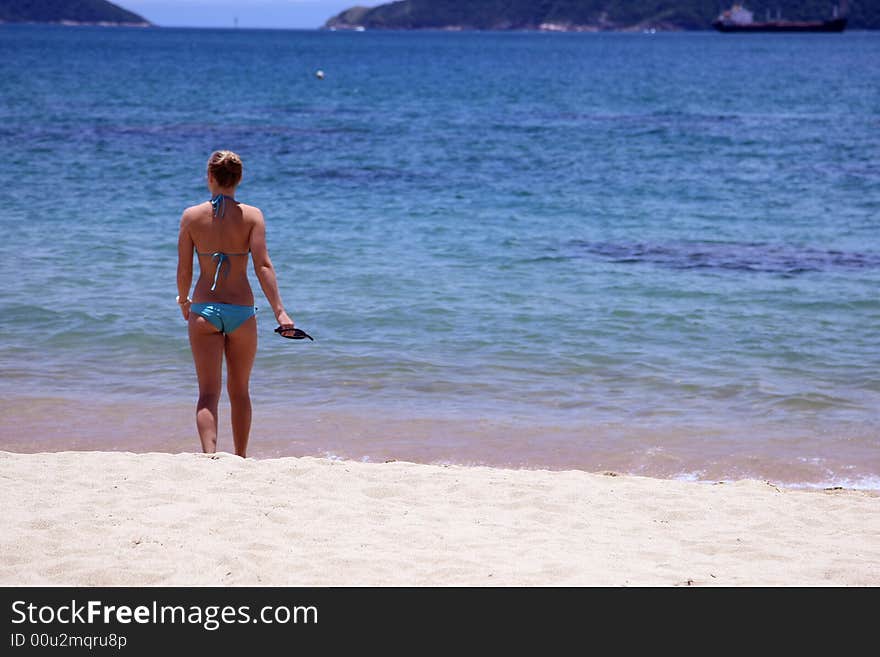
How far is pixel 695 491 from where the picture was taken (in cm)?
591

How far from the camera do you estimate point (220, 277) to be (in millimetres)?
5703

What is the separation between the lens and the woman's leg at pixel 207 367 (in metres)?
5.74

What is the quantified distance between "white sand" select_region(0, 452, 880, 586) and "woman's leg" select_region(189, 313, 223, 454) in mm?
177

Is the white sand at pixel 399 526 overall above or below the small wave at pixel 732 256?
below

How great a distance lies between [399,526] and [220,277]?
1777mm

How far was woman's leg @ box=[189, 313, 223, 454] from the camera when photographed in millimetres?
5742

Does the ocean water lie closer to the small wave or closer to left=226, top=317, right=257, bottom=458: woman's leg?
the small wave

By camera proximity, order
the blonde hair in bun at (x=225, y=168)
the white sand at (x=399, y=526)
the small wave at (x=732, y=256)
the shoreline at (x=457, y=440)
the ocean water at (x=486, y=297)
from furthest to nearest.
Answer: the small wave at (x=732, y=256), the ocean water at (x=486, y=297), the shoreline at (x=457, y=440), the blonde hair in bun at (x=225, y=168), the white sand at (x=399, y=526)

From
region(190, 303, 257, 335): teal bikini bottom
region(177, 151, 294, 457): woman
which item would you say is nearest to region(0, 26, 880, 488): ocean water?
region(177, 151, 294, 457): woman

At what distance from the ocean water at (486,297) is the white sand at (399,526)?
1144 mm

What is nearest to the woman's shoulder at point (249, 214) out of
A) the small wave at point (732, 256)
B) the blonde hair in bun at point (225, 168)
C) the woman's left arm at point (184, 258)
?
the blonde hair in bun at point (225, 168)

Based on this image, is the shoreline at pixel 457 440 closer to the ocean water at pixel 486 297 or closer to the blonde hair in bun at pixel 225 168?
the ocean water at pixel 486 297
